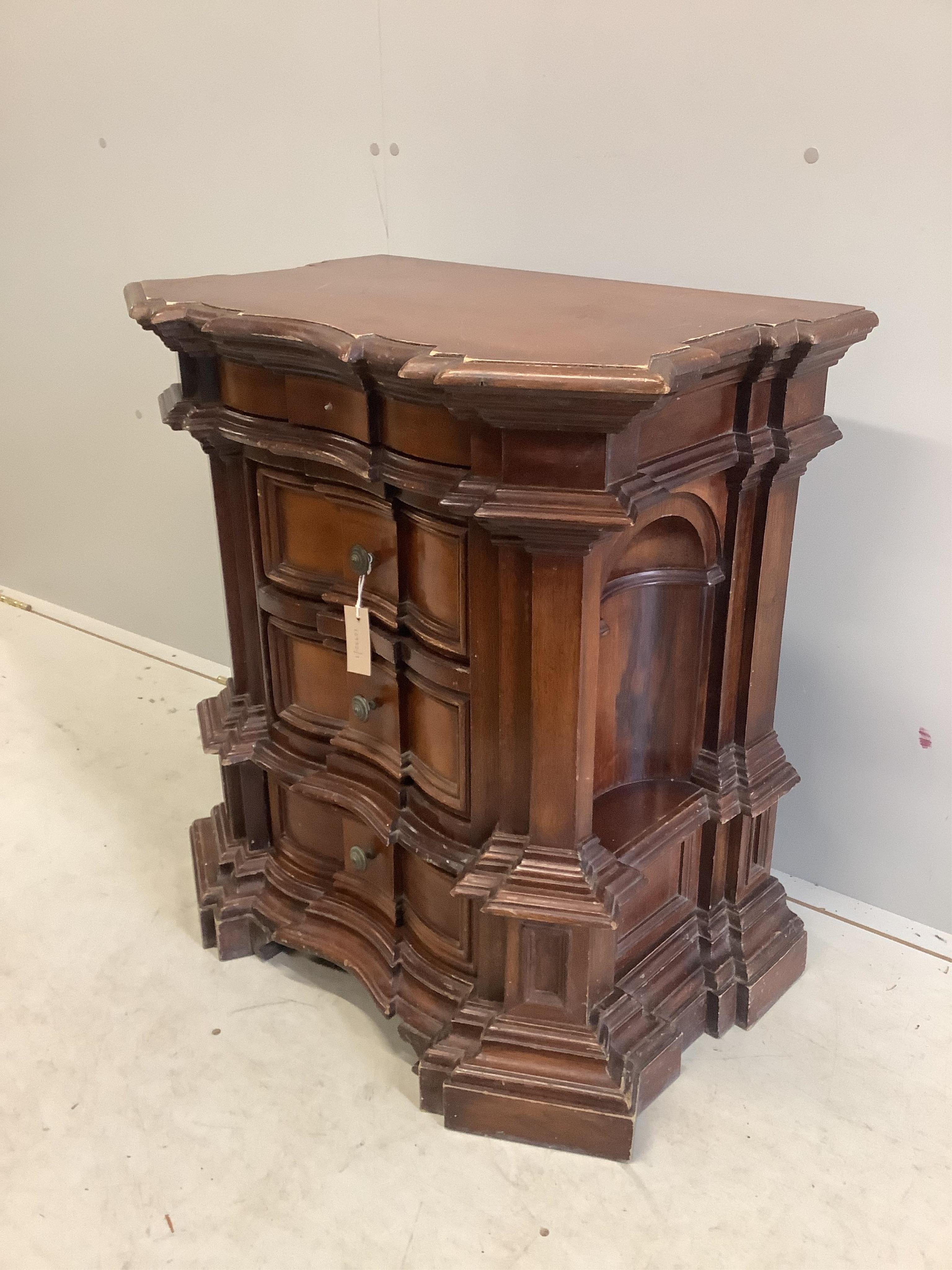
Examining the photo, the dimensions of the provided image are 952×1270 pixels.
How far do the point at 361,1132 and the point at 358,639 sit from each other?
2.36 ft

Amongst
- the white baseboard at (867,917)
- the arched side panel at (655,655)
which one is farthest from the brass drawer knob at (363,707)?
the white baseboard at (867,917)

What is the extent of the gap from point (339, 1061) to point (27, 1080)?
1.57 feet

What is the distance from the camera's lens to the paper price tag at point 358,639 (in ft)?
5.03

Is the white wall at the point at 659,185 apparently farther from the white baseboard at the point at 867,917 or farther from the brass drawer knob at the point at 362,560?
the brass drawer knob at the point at 362,560

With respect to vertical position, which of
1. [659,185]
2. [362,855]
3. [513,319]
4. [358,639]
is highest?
[659,185]

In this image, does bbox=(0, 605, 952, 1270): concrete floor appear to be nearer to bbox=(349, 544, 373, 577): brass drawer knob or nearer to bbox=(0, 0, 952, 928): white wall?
bbox=(0, 0, 952, 928): white wall

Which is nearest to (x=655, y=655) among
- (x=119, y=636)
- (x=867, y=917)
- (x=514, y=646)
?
(x=514, y=646)

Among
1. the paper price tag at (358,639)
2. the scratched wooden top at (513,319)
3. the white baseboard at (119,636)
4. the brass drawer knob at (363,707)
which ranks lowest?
the white baseboard at (119,636)

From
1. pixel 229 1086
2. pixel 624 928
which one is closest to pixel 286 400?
pixel 624 928

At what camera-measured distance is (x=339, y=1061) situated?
1.67 meters

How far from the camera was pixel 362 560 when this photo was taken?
4.96 ft

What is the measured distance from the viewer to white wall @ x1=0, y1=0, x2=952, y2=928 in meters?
1.63

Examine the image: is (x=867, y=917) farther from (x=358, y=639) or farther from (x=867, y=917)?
(x=358, y=639)

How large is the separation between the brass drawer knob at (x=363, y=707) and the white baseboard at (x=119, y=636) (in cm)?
118
